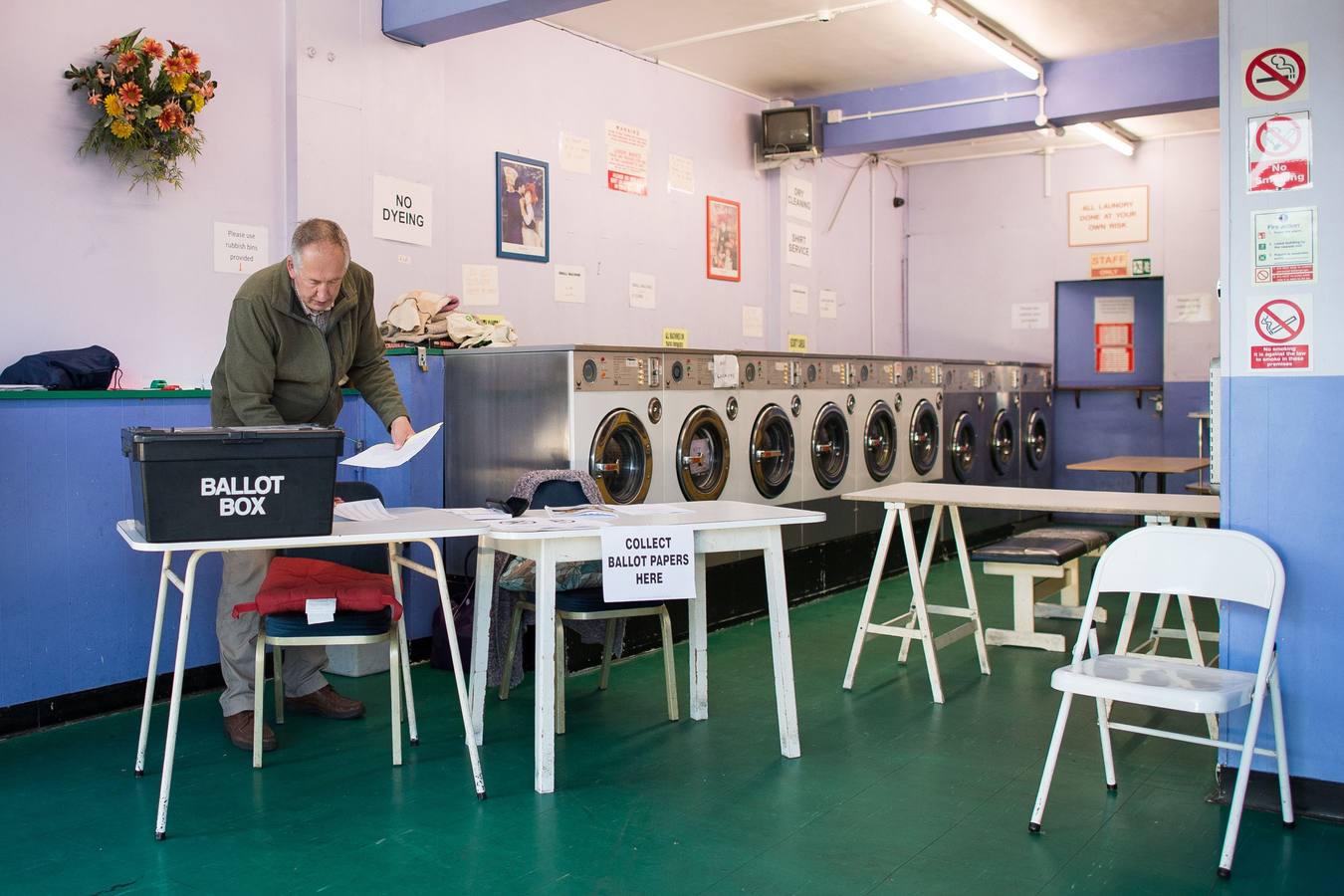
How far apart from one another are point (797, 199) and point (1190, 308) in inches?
131

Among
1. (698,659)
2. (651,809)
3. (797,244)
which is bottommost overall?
(651,809)

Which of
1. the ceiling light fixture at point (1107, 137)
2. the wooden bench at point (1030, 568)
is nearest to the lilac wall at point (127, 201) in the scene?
the wooden bench at point (1030, 568)

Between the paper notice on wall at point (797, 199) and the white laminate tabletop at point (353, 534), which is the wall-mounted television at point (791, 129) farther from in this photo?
the white laminate tabletop at point (353, 534)

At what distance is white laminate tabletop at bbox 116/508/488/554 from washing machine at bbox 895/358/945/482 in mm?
4512

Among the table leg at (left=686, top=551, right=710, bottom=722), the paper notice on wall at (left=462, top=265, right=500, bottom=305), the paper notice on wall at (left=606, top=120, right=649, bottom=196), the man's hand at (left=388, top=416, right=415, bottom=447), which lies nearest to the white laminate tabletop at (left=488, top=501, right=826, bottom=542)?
the table leg at (left=686, top=551, right=710, bottom=722)

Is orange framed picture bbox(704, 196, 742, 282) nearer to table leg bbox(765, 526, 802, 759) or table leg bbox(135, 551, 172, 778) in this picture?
table leg bbox(765, 526, 802, 759)

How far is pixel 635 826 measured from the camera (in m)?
3.05

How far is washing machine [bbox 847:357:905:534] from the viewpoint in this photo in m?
6.91

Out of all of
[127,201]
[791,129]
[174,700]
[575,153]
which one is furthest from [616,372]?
[791,129]

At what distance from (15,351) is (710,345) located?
4421 millimetres

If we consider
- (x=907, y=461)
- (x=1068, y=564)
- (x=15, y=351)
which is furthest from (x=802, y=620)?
(x=15, y=351)

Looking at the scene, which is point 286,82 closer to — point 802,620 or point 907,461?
point 802,620

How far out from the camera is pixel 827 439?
260 inches

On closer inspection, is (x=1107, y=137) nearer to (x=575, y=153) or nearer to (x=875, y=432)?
(x=875, y=432)
